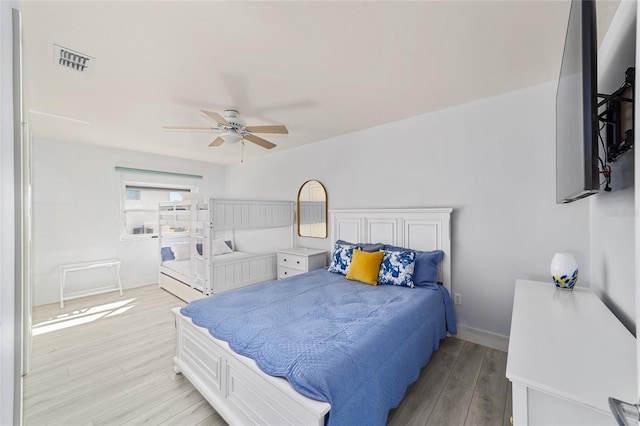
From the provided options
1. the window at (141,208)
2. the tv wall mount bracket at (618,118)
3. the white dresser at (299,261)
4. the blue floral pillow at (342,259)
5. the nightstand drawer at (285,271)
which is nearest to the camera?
the tv wall mount bracket at (618,118)

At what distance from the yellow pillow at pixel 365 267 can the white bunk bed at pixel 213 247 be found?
1.67 meters

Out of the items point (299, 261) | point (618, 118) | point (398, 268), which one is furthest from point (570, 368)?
point (299, 261)

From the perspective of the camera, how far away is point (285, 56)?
186cm

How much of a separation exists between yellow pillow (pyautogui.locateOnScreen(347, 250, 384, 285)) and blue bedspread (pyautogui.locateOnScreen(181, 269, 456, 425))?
0.33ft

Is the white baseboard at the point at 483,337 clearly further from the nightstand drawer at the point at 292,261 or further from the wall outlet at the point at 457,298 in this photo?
the nightstand drawer at the point at 292,261

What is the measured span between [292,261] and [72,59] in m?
2.94

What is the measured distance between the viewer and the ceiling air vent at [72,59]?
1.78 meters

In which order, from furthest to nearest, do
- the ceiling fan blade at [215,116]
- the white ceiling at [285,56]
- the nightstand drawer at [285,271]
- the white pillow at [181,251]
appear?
the white pillow at [181,251] < the nightstand drawer at [285,271] < the ceiling fan blade at [215,116] < the white ceiling at [285,56]

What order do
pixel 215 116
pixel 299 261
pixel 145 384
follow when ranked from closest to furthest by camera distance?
pixel 145 384 → pixel 215 116 → pixel 299 261

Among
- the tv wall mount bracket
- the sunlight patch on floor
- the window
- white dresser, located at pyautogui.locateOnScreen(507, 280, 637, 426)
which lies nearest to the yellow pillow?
white dresser, located at pyautogui.locateOnScreen(507, 280, 637, 426)

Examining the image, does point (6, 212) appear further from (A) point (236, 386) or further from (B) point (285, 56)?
(B) point (285, 56)

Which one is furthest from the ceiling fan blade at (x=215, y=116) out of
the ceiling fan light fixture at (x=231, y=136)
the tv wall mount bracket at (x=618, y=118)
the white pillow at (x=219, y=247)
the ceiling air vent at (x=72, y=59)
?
the white pillow at (x=219, y=247)

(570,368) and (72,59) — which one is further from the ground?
(72,59)

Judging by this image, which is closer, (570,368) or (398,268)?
(570,368)
